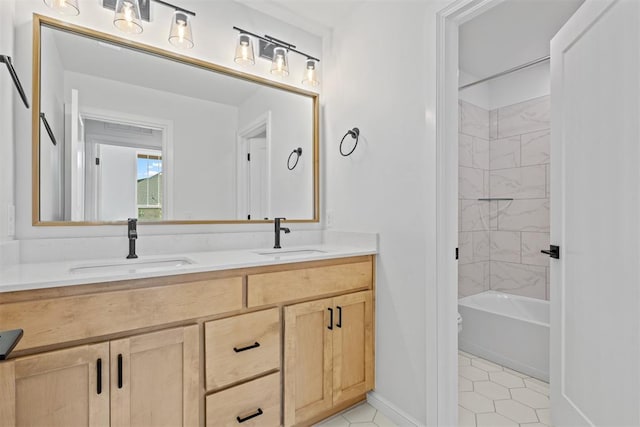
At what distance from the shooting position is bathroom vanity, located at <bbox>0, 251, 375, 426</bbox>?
103cm

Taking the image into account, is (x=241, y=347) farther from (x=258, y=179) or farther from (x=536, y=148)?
(x=536, y=148)

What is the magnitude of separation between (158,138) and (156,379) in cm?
121

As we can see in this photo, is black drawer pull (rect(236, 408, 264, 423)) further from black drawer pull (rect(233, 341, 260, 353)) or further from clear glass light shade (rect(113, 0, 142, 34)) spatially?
clear glass light shade (rect(113, 0, 142, 34))

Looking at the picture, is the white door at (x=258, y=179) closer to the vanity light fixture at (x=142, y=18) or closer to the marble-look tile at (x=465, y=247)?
the vanity light fixture at (x=142, y=18)

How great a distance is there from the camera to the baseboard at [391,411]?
5.40 ft

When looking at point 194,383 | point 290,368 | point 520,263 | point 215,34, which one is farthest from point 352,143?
point 520,263

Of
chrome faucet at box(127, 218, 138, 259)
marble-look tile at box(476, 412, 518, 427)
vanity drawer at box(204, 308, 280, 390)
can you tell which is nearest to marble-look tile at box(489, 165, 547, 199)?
marble-look tile at box(476, 412, 518, 427)

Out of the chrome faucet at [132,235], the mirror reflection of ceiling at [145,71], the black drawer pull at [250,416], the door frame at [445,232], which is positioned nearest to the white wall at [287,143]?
the mirror reflection of ceiling at [145,71]

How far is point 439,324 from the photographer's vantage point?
1.53 meters

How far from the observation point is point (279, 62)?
6.88 feet

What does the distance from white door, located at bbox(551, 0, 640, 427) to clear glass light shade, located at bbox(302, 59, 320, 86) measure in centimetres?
139

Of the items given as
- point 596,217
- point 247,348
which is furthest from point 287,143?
point 596,217

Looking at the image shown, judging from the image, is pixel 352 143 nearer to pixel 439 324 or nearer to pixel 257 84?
pixel 257 84

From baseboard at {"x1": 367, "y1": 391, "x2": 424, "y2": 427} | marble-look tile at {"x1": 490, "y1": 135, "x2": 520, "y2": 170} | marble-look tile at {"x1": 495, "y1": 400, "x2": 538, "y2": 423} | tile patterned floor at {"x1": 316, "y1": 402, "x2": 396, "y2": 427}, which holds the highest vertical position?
marble-look tile at {"x1": 490, "y1": 135, "x2": 520, "y2": 170}
